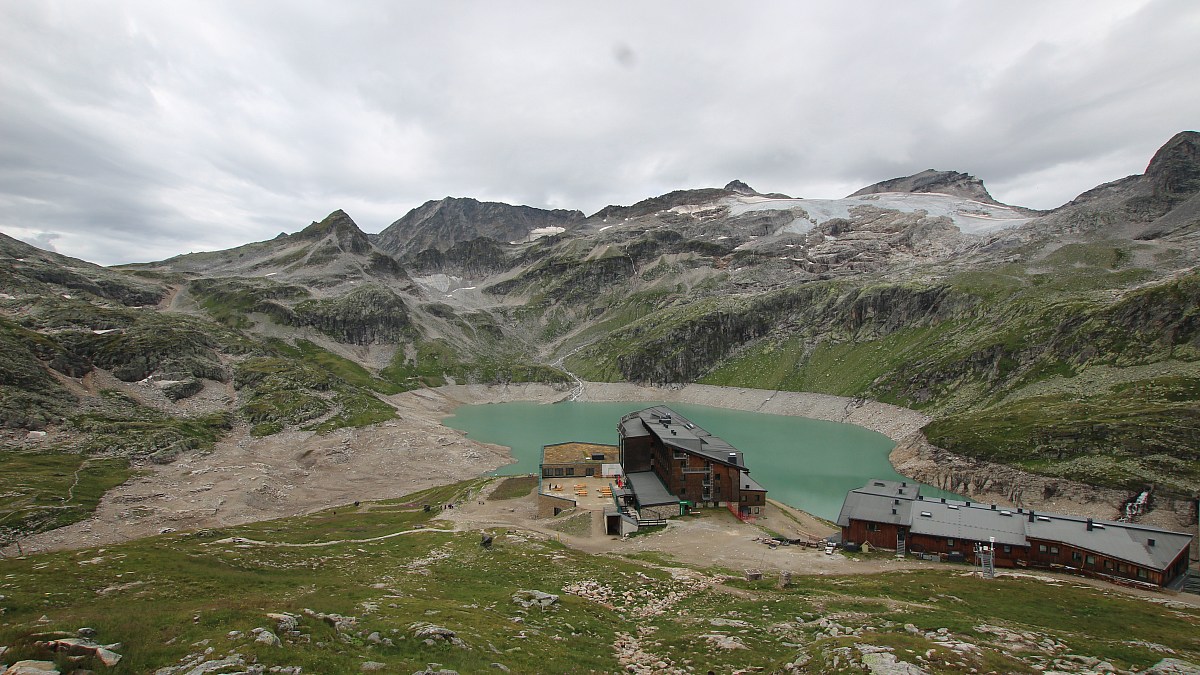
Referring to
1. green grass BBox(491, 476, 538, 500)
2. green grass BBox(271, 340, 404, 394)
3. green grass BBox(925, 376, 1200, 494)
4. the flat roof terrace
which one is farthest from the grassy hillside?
green grass BBox(271, 340, 404, 394)

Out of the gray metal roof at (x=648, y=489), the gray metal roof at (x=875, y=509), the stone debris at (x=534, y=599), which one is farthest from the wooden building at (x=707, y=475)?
the stone debris at (x=534, y=599)

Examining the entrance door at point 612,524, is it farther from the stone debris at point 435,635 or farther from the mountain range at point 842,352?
the mountain range at point 842,352

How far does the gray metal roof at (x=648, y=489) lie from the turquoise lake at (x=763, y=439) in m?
18.2

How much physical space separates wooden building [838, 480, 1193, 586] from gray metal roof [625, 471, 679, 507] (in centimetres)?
1578

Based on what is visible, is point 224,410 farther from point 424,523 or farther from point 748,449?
point 748,449

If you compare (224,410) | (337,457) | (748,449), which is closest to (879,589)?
(748,449)

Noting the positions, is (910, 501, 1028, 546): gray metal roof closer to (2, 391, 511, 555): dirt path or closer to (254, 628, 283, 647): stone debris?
(254, 628, 283, 647): stone debris

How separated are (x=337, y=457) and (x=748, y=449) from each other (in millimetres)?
71702

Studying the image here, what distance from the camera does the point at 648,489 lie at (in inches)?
2088

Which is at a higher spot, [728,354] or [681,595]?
[728,354]

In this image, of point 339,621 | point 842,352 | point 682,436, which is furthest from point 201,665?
point 842,352

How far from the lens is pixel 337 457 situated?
284 feet

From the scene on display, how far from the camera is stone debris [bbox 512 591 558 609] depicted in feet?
79.0

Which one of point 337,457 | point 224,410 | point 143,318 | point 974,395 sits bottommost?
point 337,457
